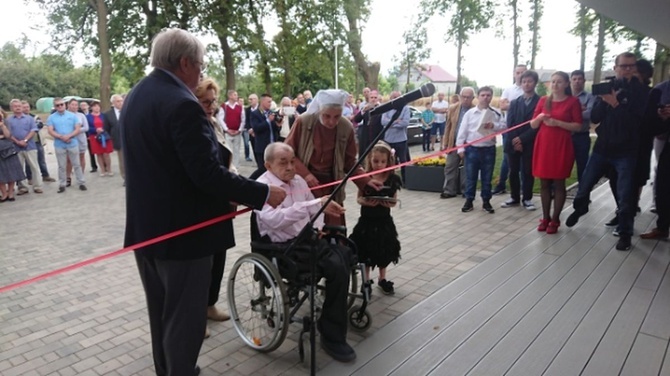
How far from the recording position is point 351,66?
26.9 metres

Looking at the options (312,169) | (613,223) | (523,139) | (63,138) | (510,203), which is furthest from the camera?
(63,138)

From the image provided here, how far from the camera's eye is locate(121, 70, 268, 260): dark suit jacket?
208cm

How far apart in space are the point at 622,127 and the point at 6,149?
9.76 m

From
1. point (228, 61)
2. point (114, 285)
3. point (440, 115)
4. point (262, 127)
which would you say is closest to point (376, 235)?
point (114, 285)

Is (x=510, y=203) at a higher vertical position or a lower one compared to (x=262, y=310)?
lower

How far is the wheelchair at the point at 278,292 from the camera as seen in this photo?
278 centimetres

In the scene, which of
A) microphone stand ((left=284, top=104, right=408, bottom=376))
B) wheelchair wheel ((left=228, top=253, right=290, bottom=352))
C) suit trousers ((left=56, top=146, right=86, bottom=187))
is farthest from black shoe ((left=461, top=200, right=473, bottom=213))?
suit trousers ((left=56, top=146, right=86, bottom=187))

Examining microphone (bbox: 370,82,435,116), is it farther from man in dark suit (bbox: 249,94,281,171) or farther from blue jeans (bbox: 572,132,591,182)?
man in dark suit (bbox: 249,94,281,171)

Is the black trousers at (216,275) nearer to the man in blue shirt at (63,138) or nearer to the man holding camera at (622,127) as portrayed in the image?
the man holding camera at (622,127)

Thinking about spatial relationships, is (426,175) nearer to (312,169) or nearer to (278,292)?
(312,169)

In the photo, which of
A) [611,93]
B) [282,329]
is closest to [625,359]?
[282,329]

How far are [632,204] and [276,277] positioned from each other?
4.07 meters

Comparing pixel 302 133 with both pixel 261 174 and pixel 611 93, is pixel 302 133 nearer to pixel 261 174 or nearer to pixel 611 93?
pixel 261 174

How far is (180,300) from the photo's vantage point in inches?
90.0
